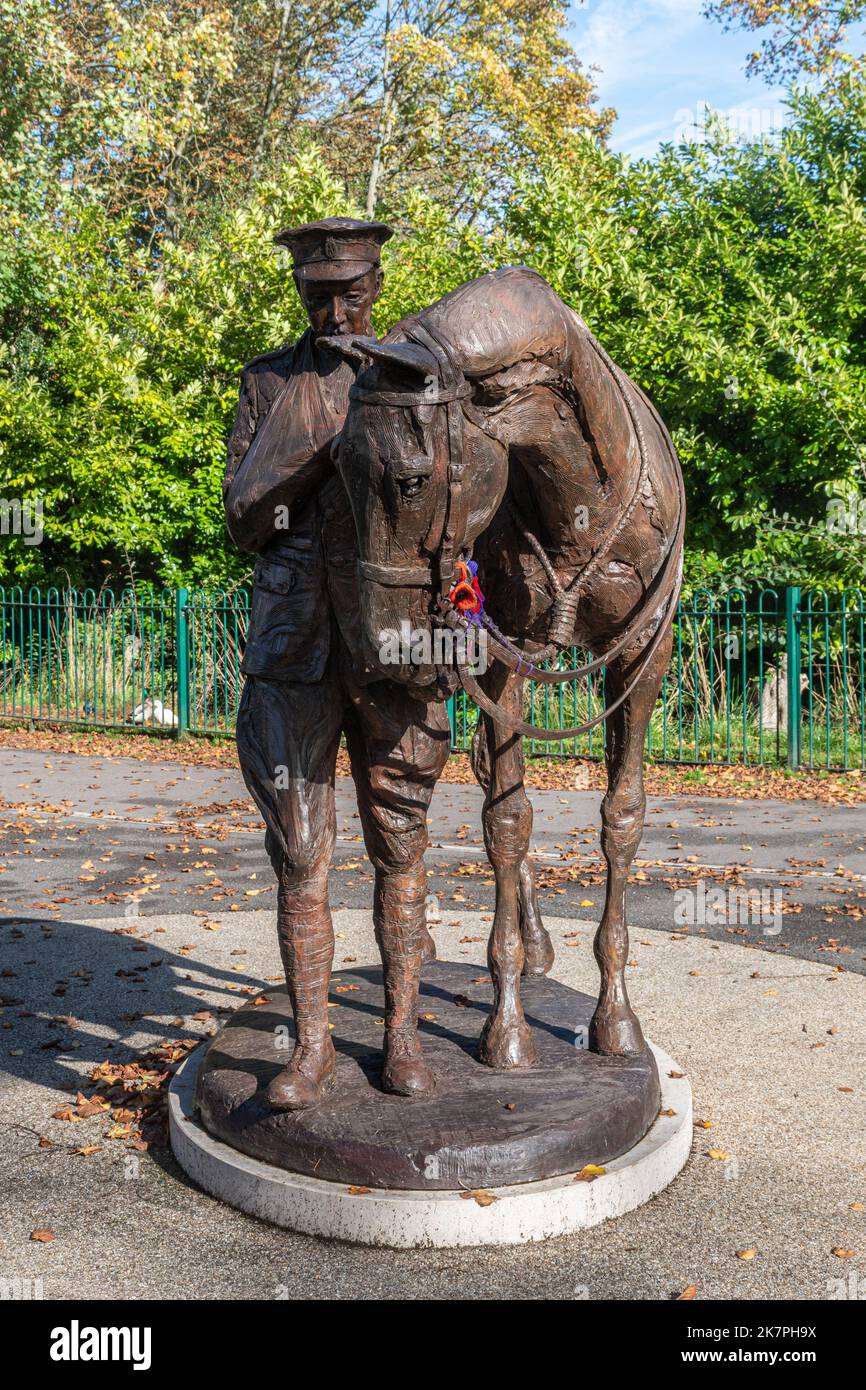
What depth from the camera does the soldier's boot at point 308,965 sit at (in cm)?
370

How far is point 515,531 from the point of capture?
145 inches

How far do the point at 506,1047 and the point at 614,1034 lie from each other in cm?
40

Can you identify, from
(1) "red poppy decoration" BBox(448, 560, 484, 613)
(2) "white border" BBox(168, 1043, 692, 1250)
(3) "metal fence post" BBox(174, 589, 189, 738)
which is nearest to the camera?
(1) "red poppy decoration" BBox(448, 560, 484, 613)

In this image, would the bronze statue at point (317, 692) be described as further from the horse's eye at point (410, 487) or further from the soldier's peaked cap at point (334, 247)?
the horse's eye at point (410, 487)

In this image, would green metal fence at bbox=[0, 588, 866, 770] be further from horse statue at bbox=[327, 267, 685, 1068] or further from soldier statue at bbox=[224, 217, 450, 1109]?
soldier statue at bbox=[224, 217, 450, 1109]

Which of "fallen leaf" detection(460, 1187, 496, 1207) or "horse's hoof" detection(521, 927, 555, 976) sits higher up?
"horse's hoof" detection(521, 927, 555, 976)

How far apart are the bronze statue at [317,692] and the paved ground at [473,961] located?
600mm

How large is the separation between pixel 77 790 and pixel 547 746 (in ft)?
16.0

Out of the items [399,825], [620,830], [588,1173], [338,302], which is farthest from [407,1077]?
[338,302]

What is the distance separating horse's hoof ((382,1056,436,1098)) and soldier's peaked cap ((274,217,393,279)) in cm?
231

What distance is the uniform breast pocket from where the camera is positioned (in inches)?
142

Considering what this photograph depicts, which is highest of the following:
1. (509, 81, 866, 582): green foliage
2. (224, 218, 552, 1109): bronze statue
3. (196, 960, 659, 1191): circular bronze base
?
(509, 81, 866, 582): green foliage

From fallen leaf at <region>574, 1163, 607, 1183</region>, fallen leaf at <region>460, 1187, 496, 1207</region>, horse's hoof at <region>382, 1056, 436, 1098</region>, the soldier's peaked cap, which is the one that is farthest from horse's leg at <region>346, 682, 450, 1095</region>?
the soldier's peaked cap

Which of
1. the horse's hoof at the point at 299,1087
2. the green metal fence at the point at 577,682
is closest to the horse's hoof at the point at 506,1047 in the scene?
the horse's hoof at the point at 299,1087
